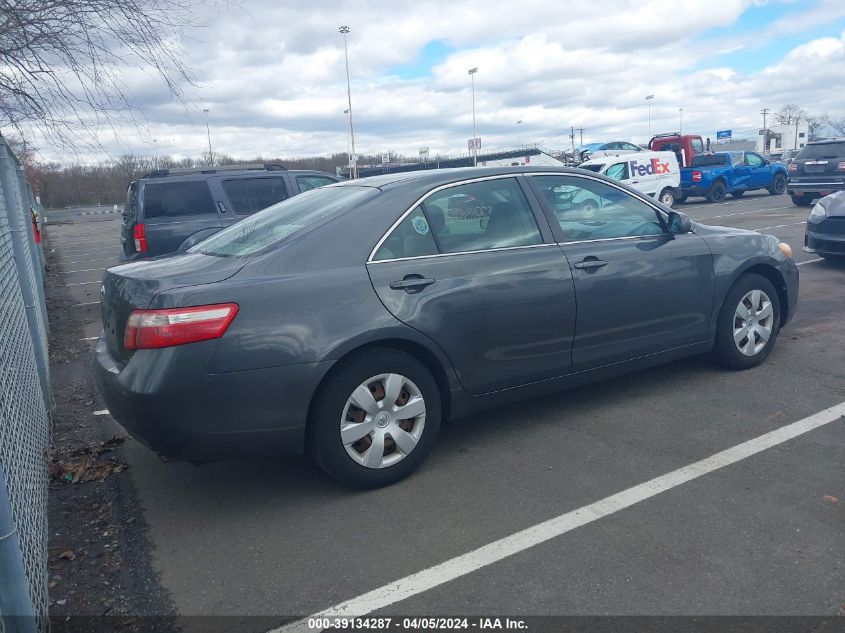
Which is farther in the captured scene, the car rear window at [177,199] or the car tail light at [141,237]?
the car rear window at [177,199]

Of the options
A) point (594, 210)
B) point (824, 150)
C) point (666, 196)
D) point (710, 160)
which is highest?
point (824, 150)

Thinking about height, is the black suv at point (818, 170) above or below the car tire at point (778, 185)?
above

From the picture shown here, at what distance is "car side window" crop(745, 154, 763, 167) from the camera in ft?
85.6

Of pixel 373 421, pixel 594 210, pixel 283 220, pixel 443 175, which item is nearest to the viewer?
pixel 373 421

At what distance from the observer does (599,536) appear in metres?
3.37

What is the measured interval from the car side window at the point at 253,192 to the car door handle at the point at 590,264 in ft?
21.2

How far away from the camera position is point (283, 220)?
4.41m

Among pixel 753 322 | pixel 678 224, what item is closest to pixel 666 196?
pixel 753 322

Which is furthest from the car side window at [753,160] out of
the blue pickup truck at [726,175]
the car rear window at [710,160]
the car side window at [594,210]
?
the car side window at [594,210]

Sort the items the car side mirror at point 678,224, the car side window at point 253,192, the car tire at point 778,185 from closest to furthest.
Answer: the car side mirror at point 678,224 < the car side window at point 253,192 < the car tire at point 778,185

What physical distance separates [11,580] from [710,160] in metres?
26.3

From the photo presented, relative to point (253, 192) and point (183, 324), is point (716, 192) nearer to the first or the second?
point (253, 192)

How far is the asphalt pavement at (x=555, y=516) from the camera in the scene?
2973 millimetres

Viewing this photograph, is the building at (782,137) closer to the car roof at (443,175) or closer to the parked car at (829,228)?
the parked car at (829,228)
